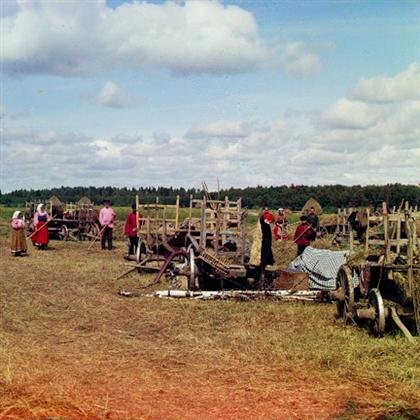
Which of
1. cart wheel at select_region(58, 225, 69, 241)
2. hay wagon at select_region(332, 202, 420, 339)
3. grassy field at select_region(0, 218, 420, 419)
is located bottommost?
grassy field at select_region(0, 218, 420, 419)

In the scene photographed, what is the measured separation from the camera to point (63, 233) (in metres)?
32.2

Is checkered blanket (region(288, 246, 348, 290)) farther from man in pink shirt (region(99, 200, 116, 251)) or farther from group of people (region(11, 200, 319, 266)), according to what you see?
man in pink shirt (region(99, 200, 116, 251))

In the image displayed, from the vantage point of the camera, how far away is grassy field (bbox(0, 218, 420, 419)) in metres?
6.79

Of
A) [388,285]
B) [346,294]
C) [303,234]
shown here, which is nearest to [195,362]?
[346,294]

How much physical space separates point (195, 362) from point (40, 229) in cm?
1925

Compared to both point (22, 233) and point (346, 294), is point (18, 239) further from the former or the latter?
point (346, 294)

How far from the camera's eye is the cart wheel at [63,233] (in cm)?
3202

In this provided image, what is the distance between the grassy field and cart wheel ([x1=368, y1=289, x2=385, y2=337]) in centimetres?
19

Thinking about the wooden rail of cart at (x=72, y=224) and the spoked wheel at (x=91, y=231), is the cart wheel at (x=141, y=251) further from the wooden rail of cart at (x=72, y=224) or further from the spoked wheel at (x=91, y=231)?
the spoked wheel at (x=91, y=231)

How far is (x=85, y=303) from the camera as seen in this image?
13172 millimetres

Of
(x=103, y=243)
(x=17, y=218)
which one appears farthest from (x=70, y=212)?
(x=17, y=218)

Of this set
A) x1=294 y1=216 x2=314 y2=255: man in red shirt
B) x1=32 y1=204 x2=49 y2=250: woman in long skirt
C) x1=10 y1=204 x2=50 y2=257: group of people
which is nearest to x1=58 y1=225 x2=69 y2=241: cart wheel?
x1=10 y1=204 x2=50 y2=257: group of people

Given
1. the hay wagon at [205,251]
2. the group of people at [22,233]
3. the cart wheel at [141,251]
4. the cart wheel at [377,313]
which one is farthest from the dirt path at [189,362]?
the group of people at [22,233]

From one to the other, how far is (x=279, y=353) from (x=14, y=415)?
3794 millimetres
